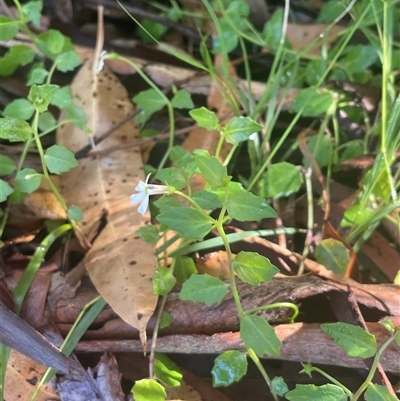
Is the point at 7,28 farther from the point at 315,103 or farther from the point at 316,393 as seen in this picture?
the point at 316,393

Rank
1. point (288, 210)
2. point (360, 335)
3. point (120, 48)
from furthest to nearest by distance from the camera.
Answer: point (120, 48) < point (288, 210) < point (360, 335)

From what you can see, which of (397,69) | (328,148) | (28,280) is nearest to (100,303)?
(28,280)

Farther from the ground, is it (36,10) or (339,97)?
(36,10)

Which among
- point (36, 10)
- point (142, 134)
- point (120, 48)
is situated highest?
point (36, 10)

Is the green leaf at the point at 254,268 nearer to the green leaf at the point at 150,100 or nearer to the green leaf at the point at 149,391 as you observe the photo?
the green leaf at the point at 149,391

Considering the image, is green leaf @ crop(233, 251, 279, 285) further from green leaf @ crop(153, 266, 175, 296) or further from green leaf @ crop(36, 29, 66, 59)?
green leaf @ crop(36, 29, 66, 59)

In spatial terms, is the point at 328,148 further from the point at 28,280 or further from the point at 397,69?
the point at 28,280

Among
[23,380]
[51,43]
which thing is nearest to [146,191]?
[23,380]
